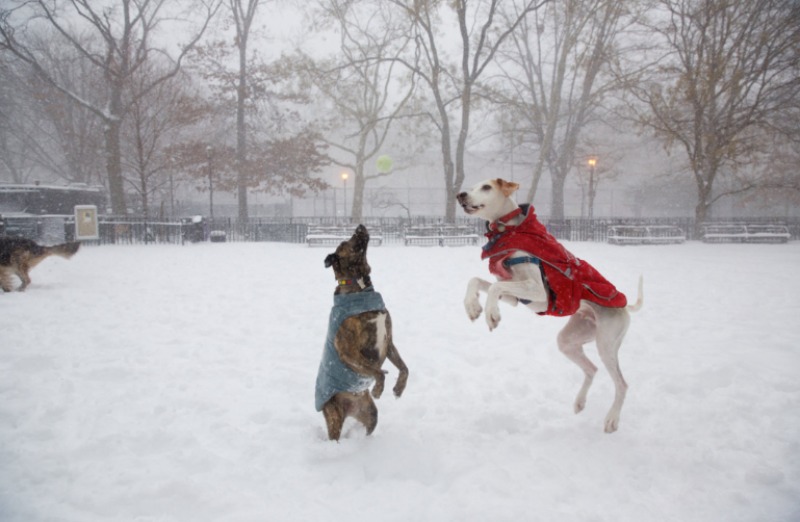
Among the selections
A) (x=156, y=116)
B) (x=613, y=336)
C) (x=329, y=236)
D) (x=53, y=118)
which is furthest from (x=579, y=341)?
(x=53, y=118)

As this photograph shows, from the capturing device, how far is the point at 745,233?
2028cm

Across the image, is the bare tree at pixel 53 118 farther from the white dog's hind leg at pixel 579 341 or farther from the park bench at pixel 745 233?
the park bench at pixel 745 233

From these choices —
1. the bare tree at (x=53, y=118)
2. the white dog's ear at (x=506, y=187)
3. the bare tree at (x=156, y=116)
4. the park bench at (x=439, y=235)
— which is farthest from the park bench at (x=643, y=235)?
the bare tree at (x=53, y=118)

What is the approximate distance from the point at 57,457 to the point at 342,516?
1.91 metres

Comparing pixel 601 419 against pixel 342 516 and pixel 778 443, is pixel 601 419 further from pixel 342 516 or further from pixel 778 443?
pixel 342 516

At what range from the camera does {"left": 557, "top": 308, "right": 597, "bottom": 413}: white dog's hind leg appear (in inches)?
126

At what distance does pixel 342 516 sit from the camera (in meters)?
2.13

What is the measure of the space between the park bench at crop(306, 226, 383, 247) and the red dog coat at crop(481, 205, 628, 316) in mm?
16532

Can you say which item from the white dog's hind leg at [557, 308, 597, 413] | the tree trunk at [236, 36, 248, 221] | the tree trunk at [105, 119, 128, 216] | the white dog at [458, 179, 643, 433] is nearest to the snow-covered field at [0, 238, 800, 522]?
the white dog's hind leg at [557, 308, 597, 413]

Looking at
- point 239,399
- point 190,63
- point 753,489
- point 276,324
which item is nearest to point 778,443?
point 753,489

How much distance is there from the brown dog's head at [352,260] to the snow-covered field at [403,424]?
3.78 feet

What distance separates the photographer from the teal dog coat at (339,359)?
103 inches

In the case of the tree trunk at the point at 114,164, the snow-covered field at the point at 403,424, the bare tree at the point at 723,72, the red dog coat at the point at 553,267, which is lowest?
the snow-covered field at the point at 403,424

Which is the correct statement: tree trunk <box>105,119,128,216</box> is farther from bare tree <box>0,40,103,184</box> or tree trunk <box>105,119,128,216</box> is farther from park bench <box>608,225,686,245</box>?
park bench <box>608,225,686,245</box>
